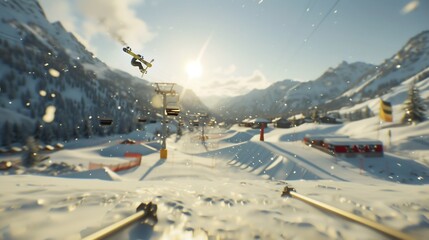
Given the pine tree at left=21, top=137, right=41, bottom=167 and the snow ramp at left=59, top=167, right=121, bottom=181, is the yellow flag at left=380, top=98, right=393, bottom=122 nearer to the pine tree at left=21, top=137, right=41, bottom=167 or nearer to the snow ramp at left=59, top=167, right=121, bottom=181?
the snow ramp at left=59, top=167, right=121, bottom=181

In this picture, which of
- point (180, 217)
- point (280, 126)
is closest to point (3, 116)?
point (280, 126)

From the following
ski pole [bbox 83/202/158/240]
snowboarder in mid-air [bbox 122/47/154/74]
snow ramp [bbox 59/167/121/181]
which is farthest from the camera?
snow ramp [bbox 59/167/121/181]

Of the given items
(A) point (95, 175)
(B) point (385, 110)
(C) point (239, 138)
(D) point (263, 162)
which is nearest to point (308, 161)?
(D) point (263, 162)

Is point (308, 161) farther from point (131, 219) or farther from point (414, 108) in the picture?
point (414, 108)

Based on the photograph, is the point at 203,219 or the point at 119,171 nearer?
the point at 203,219

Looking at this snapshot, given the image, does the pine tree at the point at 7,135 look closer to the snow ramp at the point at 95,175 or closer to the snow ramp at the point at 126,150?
the snow ramp at the point at 126,150

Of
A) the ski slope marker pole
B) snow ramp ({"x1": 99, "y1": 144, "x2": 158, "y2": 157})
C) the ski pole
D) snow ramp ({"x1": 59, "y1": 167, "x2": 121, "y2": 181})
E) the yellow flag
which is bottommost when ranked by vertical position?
snow ramp ({"x1": 99, "y1": 144, "x2": 158, "y2": 157})

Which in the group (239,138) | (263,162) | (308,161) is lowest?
(263,162)

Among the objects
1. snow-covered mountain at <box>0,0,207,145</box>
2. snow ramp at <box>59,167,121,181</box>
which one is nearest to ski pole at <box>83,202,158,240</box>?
snow ramp at <box>59,167,121,181</box>

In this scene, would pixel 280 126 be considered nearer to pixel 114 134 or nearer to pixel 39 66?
pixel 114 134
